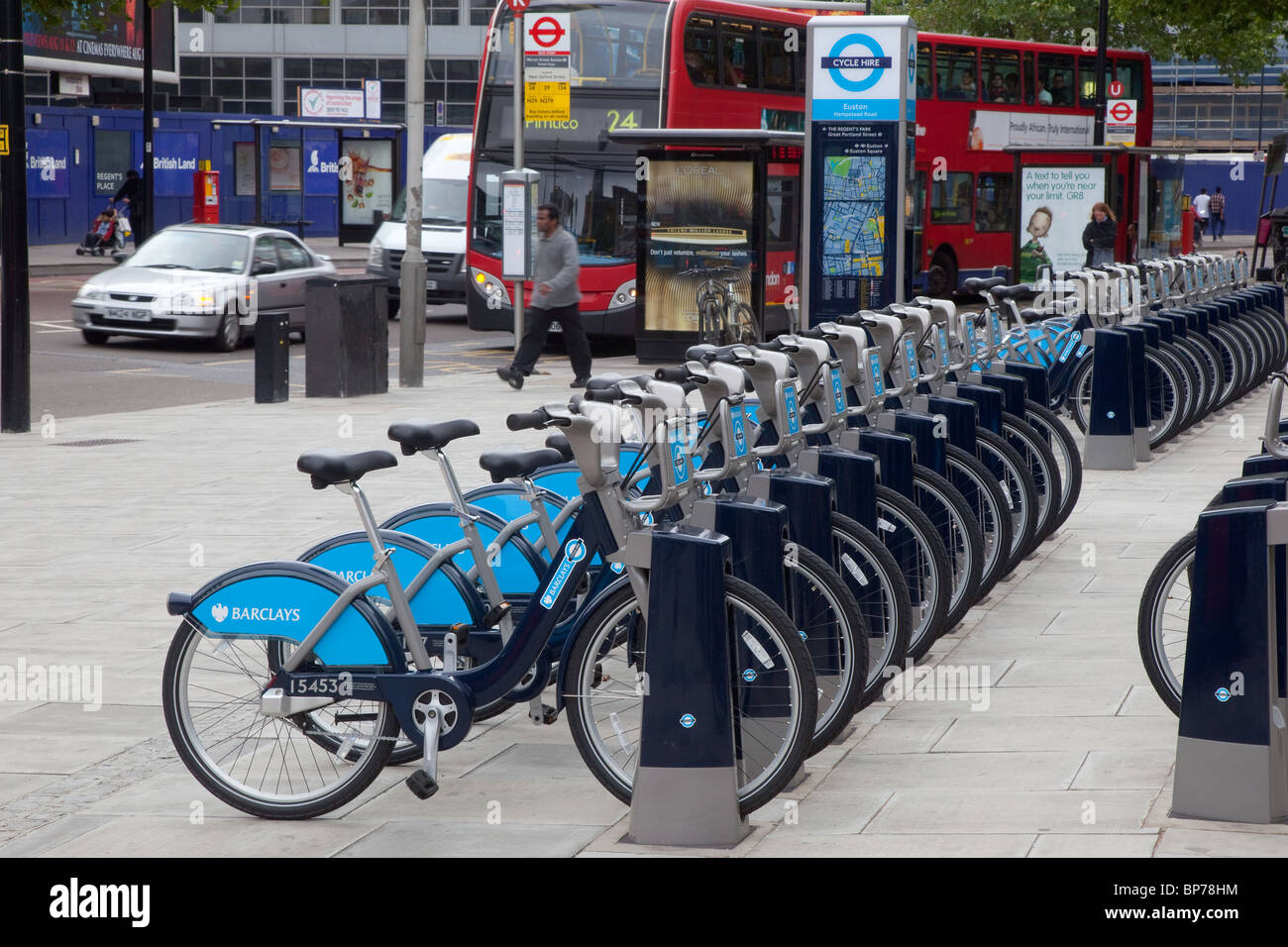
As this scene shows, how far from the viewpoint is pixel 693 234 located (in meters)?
18.3

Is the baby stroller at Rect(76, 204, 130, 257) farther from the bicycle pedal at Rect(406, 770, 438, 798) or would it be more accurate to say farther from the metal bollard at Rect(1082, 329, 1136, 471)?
the bicycle pedal at Rect(406, 770, 438, 798)

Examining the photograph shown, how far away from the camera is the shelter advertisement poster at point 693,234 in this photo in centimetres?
1823

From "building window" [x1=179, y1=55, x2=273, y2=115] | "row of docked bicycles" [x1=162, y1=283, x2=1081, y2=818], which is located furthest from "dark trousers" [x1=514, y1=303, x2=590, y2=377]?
"building window" [x1=179, y1=55, x2=273, y2=115]

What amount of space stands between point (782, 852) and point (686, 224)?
14.5 meters

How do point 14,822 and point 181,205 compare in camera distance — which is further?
point 181,205

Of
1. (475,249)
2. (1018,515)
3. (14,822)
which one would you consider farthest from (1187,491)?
(475,249)

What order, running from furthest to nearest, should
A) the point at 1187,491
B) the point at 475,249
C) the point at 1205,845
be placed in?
the point at 475,249
the point at 1187,491
the point at 1205,845

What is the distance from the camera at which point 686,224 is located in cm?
1833

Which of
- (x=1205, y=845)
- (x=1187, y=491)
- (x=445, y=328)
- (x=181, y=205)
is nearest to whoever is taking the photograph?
(x=1205, y=845)

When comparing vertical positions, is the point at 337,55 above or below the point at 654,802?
above

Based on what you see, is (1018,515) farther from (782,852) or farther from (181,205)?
(181,205)

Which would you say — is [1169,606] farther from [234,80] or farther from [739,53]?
[234,80]

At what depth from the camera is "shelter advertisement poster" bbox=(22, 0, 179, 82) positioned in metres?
36.9

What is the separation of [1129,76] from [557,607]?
89.9 feet
